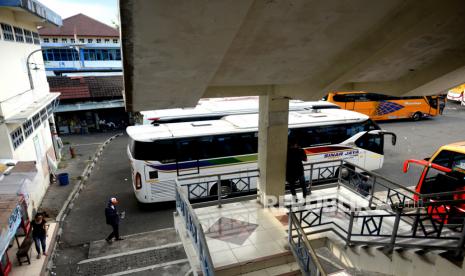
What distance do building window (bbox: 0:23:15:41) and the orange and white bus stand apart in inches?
707

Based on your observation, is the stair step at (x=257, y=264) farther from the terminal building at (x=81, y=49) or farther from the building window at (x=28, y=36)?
the terminal building at (x=81, y=49)

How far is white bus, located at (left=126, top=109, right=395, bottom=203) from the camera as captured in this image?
9.48 metres

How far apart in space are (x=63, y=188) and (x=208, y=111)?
6.78 metres

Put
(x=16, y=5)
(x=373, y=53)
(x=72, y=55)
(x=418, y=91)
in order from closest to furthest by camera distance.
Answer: (x=373, y=53)
(x=418, y=91)
(x=16, y=5)
(x=72, y=55)

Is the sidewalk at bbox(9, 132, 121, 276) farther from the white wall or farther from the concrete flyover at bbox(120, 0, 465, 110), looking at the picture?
the concrete flyover at bbox(120, 0, 465, 110)

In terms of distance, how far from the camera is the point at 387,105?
2244 cm

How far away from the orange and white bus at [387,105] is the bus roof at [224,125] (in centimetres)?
994

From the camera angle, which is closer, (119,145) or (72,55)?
(119,145)

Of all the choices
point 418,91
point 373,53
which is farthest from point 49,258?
point 418,91

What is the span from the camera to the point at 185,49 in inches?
97.4

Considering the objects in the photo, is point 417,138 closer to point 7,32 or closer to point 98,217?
point 98,217

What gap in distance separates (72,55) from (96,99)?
868 cm

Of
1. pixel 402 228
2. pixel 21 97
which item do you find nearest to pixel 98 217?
pixel 21 97

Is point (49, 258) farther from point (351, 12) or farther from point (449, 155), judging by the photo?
point (449, 155)
